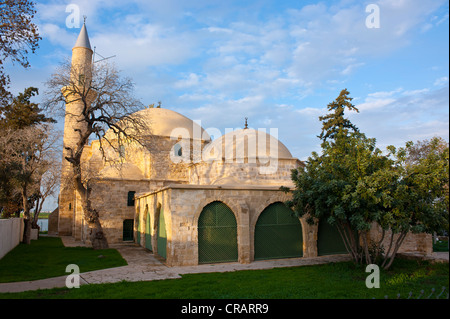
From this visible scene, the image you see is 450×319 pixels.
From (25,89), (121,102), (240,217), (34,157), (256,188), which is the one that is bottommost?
(240,217)

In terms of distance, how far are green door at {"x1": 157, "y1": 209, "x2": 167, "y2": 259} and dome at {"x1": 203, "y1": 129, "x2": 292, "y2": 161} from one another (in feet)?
17.4

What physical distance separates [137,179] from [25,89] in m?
15.5

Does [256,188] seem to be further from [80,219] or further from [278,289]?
[80,219]

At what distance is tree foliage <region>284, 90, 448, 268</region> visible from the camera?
9.08 m

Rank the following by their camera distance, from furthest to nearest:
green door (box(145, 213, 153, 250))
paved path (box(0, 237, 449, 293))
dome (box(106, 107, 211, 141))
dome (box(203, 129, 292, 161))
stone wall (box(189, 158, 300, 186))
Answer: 1. dome (box(106, 107, 211, 141))
2. dome (box(203, 129, 292, 161))
3. stone wall (box(189, 158, 300, 186))
4. green door (box(145, 213, 153, 250))
5. paved path (box(0, 237, 449, 293))

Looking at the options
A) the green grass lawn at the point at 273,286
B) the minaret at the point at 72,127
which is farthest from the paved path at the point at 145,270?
the minaret at the point at 72,127

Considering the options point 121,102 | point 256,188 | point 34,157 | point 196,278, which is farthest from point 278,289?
point 34,157

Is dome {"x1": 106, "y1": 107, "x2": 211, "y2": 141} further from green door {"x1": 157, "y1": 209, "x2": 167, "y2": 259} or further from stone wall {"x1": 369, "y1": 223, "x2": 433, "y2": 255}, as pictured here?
stone wall {"x1": 369, "y1": 223, "x2": 433, "y2": 255}

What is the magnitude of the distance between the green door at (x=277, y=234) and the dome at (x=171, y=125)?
39.6ft

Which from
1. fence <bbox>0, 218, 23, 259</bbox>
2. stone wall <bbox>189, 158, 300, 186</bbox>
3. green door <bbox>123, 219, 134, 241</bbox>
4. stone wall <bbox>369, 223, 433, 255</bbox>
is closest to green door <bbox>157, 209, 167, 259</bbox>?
stone wall <bbox>189, 158, 300, 186</bbox>

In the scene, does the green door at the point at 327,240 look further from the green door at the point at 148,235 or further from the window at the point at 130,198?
the window at the point at 130,198

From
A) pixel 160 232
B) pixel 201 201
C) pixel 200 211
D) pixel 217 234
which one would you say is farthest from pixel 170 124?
pixel 217 234

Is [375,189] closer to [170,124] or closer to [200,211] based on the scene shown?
[200,211]

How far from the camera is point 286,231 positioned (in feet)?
43.9
